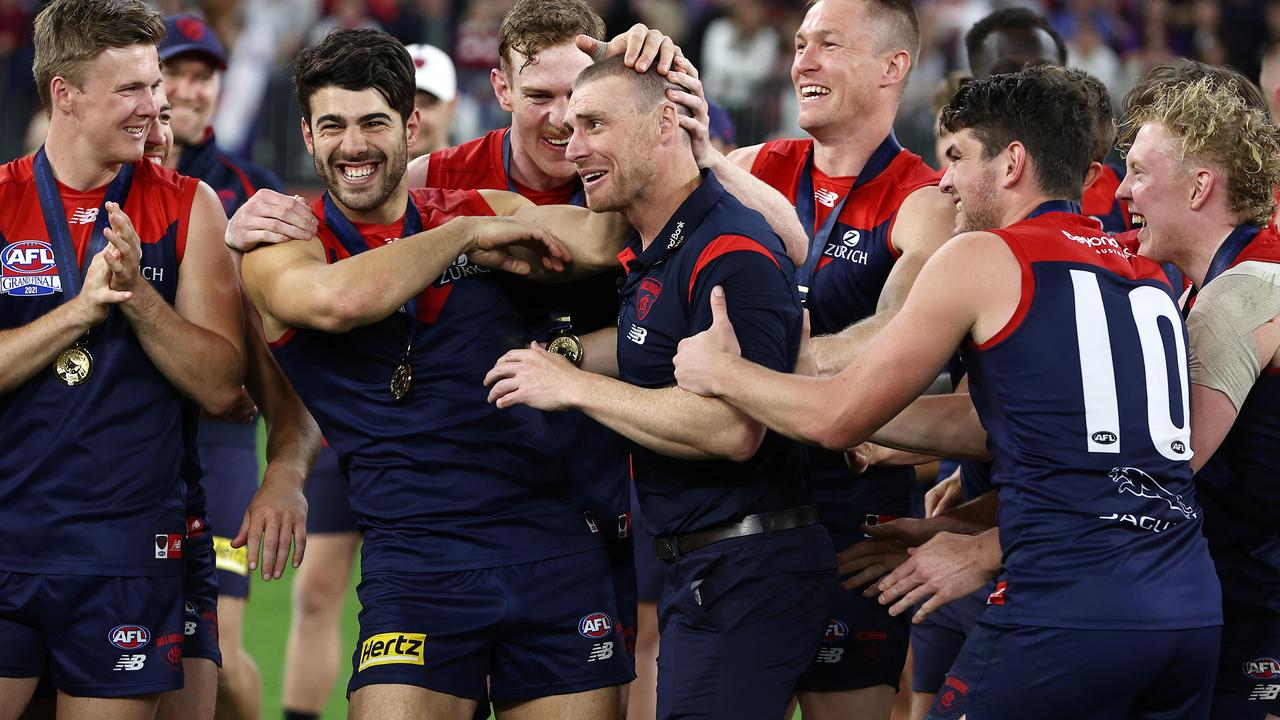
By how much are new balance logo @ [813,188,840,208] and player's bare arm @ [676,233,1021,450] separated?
1577 mm

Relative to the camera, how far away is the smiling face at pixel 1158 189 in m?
4.74

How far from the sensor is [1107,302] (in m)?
4.10

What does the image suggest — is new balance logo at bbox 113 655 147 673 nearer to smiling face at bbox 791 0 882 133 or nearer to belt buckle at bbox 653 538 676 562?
belt buckle at bbox 653 538 676 562

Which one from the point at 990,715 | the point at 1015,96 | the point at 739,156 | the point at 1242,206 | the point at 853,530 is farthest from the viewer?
the point at 739,156

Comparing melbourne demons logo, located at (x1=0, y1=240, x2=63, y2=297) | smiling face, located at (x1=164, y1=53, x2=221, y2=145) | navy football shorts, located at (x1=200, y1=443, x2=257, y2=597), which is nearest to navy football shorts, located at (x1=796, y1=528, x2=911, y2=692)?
melbourne demons logo, located at (x1=0, y1=240, x2=63, y2=297)

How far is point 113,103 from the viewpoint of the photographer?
4.78m

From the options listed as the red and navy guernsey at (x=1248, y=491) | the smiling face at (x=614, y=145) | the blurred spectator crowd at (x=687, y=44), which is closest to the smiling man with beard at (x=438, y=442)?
the smiling face at (x=614, y=145)

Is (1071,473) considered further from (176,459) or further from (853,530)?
(176,459)

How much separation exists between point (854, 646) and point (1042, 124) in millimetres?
2110

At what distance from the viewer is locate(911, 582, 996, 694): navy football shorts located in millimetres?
5969

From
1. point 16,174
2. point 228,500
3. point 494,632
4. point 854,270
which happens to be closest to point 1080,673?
point 494,632

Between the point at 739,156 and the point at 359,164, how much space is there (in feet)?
6.48

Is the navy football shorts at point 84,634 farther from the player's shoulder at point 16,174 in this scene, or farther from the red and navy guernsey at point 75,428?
the player's shoulder at point 16,174

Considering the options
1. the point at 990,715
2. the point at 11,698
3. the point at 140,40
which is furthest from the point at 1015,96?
the point at 11,698
